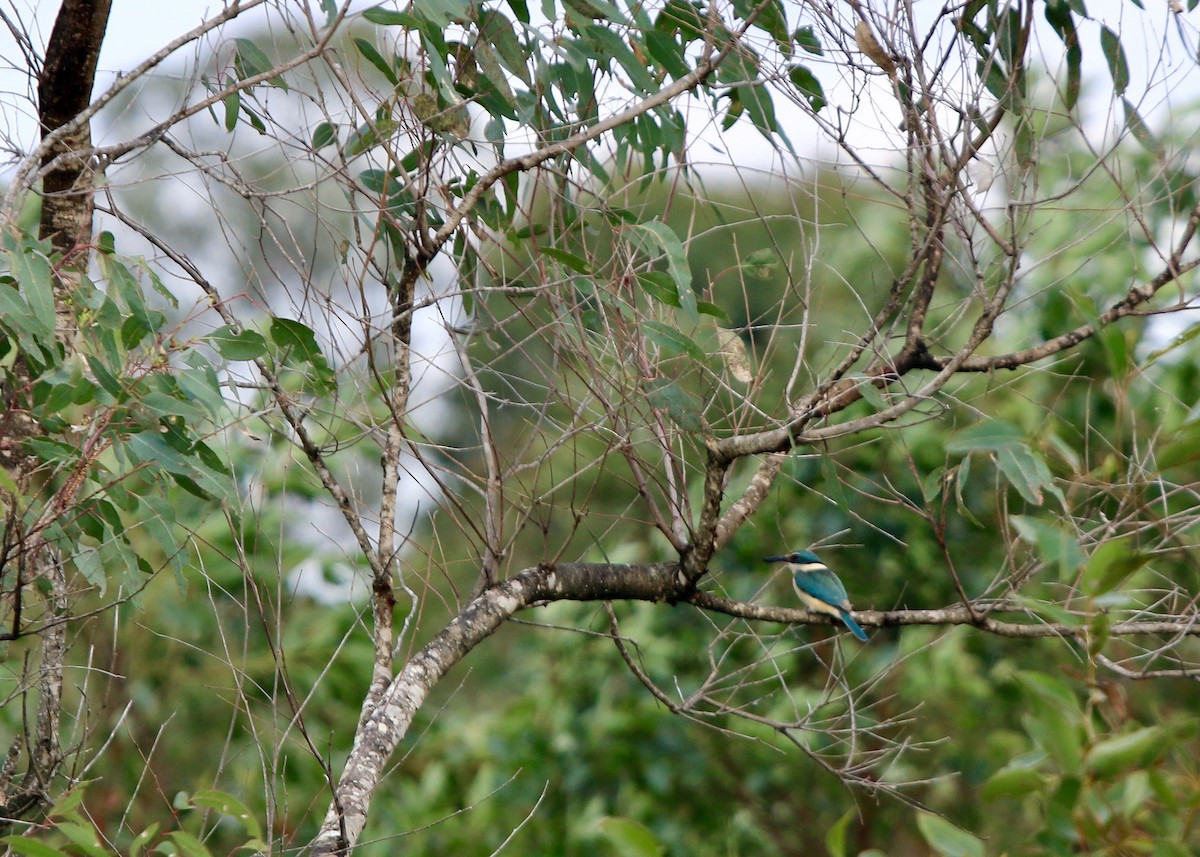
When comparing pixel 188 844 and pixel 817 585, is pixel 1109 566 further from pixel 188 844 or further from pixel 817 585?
pixel 817 585

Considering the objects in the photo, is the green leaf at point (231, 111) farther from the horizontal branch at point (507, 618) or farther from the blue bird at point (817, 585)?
the blue bird at point (817, 585)

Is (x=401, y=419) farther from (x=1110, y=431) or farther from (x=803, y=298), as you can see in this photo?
(x=1110, y=431)

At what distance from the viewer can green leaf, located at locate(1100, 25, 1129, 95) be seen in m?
2.08

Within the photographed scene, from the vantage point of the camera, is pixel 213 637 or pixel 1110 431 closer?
pixel 1110 431

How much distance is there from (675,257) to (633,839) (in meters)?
1.14

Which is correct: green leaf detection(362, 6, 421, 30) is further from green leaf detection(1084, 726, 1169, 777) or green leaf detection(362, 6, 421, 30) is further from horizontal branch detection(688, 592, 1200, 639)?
green leaf detection(1084, 726, 1169, 777)

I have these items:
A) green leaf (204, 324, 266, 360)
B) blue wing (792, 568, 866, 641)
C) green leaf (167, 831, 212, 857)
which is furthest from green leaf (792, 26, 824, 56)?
green leaf (167, 831, 212, 857)

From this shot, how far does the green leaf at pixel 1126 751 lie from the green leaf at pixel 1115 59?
66.1 inches

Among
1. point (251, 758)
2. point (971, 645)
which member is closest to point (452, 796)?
point (251, 758)

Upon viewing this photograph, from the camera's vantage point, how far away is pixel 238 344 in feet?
5.88

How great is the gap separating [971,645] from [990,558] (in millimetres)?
403

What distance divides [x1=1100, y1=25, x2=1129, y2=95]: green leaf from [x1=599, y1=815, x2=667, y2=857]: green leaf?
6.11 ft

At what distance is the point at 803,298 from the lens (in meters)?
1.96

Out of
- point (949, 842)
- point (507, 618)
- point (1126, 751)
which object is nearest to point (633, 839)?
point (949, 842)
